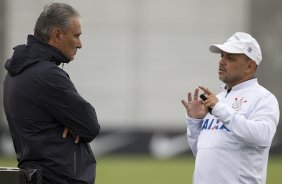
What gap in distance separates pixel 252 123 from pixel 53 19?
1.28 meters

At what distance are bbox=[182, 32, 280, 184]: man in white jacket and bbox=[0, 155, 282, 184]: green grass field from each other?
6184mm

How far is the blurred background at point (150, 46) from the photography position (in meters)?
18.3

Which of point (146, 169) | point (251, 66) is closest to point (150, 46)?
point (146, 169)

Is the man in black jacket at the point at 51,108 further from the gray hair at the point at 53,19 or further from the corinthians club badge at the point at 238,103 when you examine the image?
the corinthians club badge at the point at 238,103

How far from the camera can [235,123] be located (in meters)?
5.03

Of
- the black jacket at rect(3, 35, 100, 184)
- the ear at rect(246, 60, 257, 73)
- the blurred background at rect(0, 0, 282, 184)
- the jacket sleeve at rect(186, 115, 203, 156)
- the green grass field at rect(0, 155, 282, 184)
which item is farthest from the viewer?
the blurred background at rect(0, 0, 282, 184)

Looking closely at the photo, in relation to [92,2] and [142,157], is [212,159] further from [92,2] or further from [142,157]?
[92,2]

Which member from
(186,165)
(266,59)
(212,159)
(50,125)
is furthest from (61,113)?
(266,59)

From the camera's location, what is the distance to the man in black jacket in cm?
464

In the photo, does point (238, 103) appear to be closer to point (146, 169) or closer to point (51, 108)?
point (51, 108)

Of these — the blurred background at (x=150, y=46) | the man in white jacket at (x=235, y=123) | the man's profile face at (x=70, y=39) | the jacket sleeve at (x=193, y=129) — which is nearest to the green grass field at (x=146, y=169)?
the blurred background at (x=150, y=46)

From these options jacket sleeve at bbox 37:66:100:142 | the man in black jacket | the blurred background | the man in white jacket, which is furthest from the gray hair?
the blurred background

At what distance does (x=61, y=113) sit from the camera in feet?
15.2

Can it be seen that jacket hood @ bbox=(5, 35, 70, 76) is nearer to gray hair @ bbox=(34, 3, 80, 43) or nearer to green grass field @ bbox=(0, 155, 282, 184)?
gray hair @ bbox=(34, 3, 80, 43)
